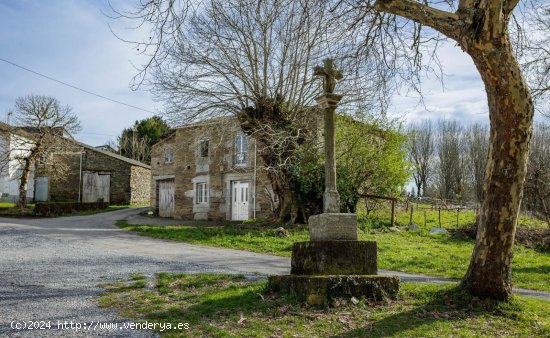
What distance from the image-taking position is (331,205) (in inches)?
271

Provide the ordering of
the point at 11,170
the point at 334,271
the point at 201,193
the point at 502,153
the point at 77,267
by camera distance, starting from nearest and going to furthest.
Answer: the point at 502,153 → the point at 334,271 → the point at 77,267 → the point at 201,193 → the point at 11,170

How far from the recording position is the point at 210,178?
24.2 meters

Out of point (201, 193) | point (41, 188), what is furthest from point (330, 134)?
point (41, 188)

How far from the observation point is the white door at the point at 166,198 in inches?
1061

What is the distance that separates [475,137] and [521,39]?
45396 millimetres

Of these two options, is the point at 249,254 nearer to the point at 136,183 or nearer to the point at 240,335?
the point at 240,335

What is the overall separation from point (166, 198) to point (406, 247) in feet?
57.8

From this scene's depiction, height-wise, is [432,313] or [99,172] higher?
[99,172]

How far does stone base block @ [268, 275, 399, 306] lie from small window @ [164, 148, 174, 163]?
22.7 m

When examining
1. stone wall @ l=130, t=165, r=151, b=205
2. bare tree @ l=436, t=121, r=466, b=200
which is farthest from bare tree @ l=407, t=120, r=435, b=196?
stone wall @ l=130, t=165, r=151, b=205

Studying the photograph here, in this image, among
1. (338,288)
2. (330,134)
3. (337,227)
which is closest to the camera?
(338,288)

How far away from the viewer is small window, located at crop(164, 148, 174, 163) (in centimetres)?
2764

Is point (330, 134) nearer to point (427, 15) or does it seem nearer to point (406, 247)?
point (427, 15)

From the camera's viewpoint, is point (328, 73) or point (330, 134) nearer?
point (330, 134)
